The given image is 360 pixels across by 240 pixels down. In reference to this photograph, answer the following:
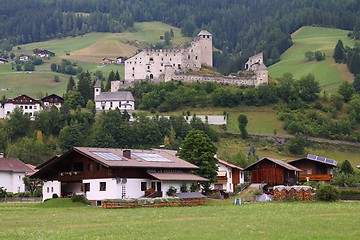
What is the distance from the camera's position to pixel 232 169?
317 feet

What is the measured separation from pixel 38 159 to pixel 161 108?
40072mm

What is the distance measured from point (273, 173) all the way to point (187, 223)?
2017 inches

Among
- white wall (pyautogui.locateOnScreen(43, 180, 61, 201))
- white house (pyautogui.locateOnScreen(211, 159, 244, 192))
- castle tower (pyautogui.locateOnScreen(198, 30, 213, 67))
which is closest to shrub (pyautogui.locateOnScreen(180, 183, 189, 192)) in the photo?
white wall (pyautogui.locateOnScreen(43, 180, 61, 201))

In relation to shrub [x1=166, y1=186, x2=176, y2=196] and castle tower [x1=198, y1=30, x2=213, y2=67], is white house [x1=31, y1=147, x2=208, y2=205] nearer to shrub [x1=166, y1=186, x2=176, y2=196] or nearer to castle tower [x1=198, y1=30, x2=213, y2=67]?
shrub [x1=166, y1=186, x2=176, y2=196]

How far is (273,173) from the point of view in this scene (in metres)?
88.0

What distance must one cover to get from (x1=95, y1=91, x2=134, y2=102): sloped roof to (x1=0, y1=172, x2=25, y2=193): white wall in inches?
2714

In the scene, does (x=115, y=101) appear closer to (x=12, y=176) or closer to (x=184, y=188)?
(x=12, y=176)

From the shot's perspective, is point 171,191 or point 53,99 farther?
point 53,99

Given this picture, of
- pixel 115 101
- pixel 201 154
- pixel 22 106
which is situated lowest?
pixel 201 154

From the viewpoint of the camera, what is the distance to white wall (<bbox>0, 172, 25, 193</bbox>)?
96.4 metres

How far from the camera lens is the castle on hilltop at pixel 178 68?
585 feet

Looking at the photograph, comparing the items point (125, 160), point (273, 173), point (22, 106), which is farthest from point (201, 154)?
point (22, 106)

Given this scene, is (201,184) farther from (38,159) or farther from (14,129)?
(14,129)

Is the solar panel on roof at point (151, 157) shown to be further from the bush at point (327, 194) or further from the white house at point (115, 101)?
the white house at point (115, 101)
